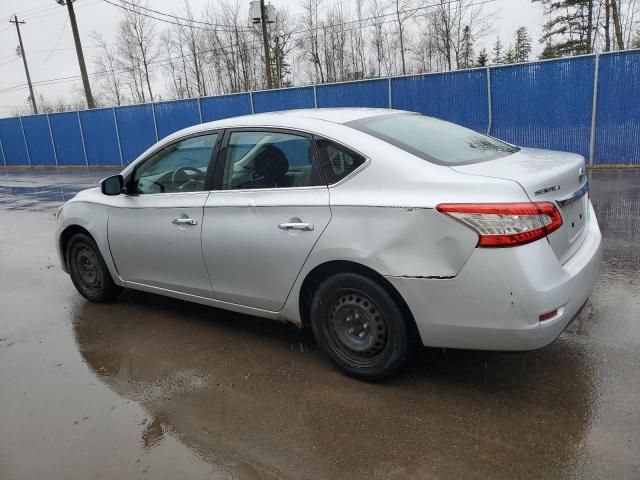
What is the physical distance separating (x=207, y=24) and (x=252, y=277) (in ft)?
126

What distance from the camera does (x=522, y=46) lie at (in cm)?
4222

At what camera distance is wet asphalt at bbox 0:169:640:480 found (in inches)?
104

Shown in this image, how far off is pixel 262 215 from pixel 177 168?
1155 millimetres

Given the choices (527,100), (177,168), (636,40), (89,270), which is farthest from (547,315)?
(636,40)

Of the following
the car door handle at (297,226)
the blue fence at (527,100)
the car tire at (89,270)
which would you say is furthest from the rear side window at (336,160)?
the blue fence at (527,100)

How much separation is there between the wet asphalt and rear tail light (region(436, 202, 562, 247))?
39.0 inches

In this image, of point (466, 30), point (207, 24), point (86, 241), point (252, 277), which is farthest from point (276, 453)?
point (207, 24)

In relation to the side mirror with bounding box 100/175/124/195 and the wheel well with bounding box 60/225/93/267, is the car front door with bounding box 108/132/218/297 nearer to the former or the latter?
the side mirror with bounding box 100/175/124/195

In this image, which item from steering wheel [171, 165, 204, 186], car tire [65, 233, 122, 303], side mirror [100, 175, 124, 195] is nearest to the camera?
steering wheel [171, 165, 204, 186]

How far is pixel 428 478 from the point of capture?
2475 millimetres

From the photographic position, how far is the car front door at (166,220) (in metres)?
4.07

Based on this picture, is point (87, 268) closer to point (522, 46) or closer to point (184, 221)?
point (184, 221)

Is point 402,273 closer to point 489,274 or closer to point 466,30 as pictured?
point 489,274

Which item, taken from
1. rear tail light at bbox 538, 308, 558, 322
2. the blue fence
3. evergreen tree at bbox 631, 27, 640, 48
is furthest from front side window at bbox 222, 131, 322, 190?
evergreen tree at bbox 631, 27, 640, 48
